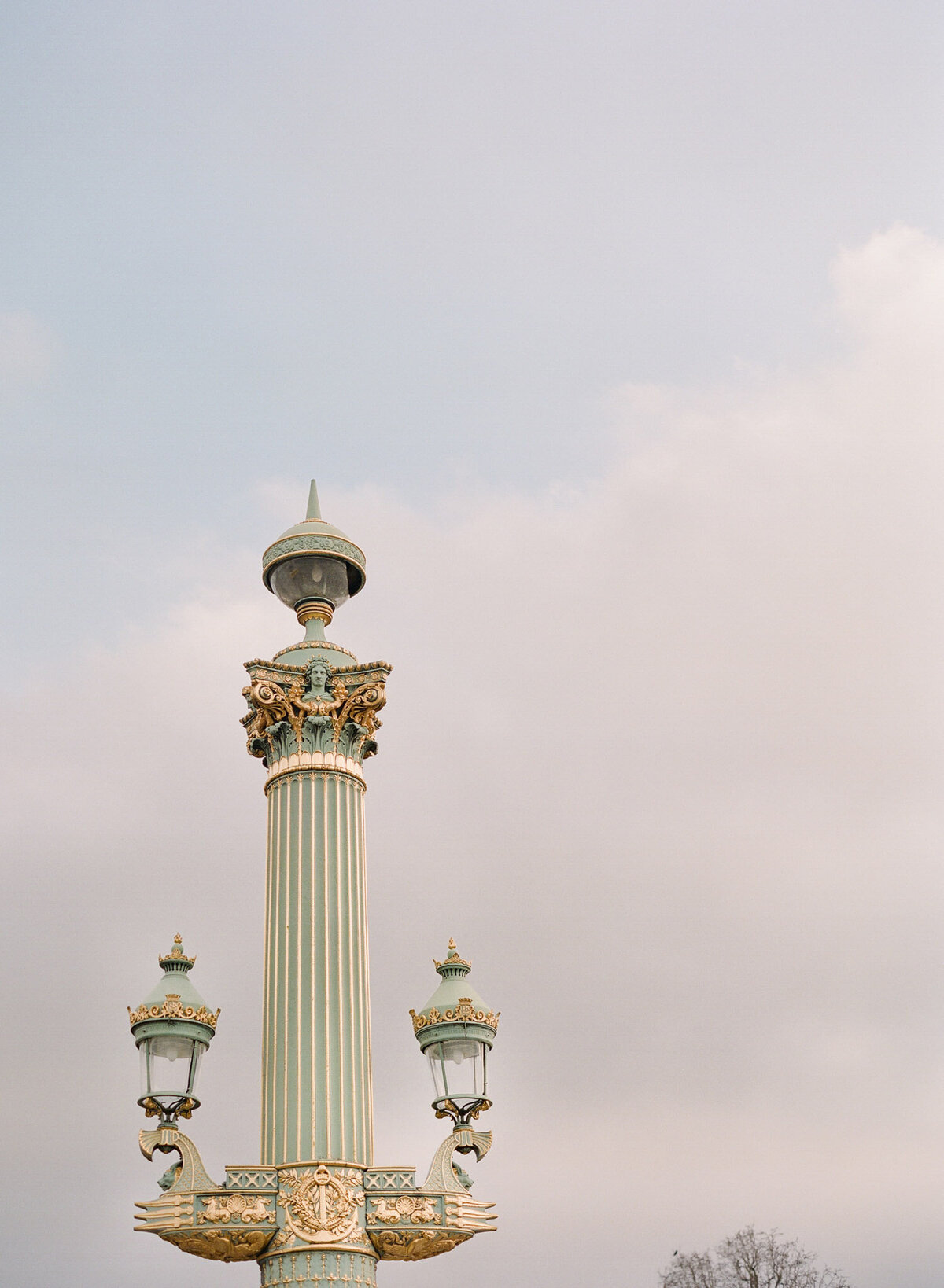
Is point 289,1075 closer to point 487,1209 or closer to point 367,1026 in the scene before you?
point 367,1026

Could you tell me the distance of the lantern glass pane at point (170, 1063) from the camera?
1448 cm

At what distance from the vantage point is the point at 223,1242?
13844 mm

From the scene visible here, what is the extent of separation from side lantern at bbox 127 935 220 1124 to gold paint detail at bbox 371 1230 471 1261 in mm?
2498

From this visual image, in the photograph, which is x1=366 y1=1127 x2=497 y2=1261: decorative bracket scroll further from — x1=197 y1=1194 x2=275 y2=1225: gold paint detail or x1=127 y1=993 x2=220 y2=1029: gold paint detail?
x1=127 y1=993 x2=220 y2=1029: gold paint detail

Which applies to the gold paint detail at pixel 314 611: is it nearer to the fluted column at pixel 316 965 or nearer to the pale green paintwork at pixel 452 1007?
the fluted column at pixel 316 965

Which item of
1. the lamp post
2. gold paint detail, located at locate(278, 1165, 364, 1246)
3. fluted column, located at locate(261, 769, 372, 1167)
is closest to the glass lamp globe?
the lamp post

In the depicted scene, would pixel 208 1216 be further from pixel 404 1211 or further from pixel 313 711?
pixel 313 711

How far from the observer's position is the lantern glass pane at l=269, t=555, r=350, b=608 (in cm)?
1862

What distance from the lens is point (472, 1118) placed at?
15.2 meters

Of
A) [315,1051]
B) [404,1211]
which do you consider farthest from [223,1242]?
[315,1051]

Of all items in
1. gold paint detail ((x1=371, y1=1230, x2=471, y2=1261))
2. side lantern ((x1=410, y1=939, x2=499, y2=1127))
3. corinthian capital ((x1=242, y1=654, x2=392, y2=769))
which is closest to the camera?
gold paint detail ((x1=371, y1=1230, x2=471, y2=1261))

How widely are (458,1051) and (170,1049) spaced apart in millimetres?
3260

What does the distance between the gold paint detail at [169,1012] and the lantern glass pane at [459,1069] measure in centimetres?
275

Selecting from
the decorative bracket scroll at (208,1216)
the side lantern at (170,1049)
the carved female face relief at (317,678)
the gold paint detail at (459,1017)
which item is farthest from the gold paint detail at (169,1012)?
the carved female face relief at (317,678)
